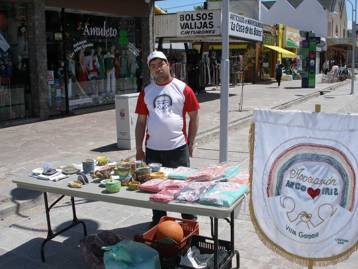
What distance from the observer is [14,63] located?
12.2 metres

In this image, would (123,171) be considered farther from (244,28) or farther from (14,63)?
(244,28)

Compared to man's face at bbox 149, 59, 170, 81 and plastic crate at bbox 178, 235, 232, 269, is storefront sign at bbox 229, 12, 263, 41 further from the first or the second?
plastic crate at bbox 178, 235, 232, 269

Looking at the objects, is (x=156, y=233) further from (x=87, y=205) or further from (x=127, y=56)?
(x=127, y=56)

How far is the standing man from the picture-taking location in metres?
4.41

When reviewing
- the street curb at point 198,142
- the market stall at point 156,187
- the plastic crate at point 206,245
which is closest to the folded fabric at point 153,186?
the market stall at point 156,187

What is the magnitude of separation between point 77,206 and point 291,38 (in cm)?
3637

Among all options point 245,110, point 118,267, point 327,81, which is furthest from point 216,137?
point 327,81

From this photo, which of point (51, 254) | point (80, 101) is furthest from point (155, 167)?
point (80, 101)

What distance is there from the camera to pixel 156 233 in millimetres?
4094

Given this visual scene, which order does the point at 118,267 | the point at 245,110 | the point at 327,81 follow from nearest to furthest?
the point at 118,267, the point at 245,110, the point at 327,81

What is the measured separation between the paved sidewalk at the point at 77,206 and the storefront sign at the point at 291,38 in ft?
85.7

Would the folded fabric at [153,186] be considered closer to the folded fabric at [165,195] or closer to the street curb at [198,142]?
the folded fabric at [165,195]

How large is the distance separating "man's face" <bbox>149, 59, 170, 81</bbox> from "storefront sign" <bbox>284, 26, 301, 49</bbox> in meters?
35.1

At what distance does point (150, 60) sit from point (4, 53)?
8.76 m
